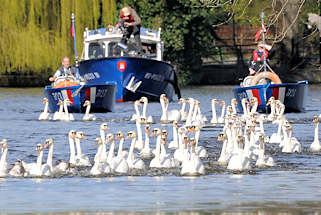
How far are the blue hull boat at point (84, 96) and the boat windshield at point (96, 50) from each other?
6451mm

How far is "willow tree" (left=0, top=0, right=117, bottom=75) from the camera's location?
49.6m

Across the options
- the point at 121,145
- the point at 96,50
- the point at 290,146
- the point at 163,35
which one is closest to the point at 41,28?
the point at 163,35

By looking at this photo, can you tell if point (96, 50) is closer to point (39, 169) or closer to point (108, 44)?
point (108, 44)

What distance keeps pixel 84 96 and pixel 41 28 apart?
65.9 feet

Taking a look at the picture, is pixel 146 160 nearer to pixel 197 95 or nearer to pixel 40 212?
pixel 40 212

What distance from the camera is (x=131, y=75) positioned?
37.5 metres

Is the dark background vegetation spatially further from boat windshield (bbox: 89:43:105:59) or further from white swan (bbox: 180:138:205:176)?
white swan (bbox: 180:138:205:176)

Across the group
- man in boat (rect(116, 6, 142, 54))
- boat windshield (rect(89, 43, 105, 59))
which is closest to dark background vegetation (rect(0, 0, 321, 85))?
boat windshield (rect(89, 43, 105, 59))

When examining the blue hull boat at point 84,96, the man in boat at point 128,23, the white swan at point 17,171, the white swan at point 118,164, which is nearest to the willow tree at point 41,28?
the man in boat at point 128,23

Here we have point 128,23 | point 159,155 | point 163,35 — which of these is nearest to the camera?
point 159,155

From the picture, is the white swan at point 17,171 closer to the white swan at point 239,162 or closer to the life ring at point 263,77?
the white swan at point 239,162

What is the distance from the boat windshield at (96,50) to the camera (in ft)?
127

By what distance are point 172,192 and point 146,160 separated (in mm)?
4726

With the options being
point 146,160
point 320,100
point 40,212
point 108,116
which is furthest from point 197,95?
point 40,212
